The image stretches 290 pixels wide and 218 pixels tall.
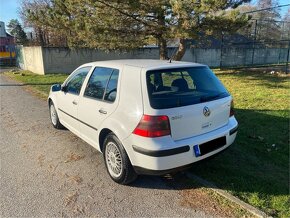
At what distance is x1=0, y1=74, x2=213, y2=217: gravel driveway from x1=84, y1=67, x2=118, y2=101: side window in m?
1.06

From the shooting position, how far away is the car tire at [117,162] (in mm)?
3076

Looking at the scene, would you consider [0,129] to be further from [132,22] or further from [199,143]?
[132,22]

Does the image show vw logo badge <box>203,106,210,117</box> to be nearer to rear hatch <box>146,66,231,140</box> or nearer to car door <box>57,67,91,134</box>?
rear hatch <box>146,66,231,140</box>

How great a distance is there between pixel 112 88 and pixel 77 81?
4.06 ft

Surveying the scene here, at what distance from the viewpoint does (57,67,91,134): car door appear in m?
4.15

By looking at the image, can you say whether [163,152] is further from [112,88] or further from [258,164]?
[258,164]

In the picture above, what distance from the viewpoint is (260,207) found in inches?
107

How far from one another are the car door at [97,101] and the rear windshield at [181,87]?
0.52 meters

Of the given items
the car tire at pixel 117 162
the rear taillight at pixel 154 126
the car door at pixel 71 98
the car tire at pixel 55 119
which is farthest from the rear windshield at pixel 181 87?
the car tire at pixel 55 119

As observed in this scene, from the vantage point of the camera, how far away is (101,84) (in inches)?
141

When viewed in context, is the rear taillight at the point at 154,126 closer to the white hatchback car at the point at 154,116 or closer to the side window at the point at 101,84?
the white hatchback car at the point at 154,116

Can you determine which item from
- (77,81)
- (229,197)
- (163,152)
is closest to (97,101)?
(77,81)

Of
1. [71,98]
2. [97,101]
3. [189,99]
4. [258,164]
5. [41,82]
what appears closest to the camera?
[189,99]

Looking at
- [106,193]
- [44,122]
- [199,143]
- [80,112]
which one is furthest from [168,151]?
[44,122]
